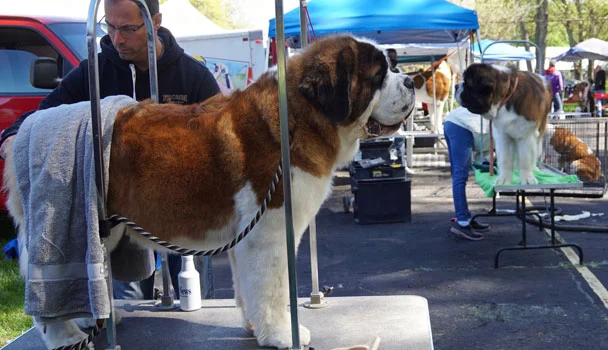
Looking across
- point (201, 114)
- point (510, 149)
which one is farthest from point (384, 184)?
point (201, 114)

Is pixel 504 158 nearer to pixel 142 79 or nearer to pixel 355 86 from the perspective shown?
pixel 142 79

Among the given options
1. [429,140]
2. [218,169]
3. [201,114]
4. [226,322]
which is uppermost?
[201,114]

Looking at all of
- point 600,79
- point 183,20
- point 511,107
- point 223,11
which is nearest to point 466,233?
point 511,107

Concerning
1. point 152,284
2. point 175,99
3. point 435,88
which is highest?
point 175,99

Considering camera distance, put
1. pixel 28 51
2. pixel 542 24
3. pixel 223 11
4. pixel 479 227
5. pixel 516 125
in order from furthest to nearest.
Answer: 1. pixel 223 11
2. pixel 542 24
3. pixel 479 227
4. pixel 28 51
5. pixel 516 125

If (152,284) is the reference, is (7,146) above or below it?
above

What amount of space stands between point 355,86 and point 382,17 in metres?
7.55

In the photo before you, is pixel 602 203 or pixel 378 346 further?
pixel 602 203

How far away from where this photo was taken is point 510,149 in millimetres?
6832

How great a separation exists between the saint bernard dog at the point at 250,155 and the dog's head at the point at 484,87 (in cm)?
406

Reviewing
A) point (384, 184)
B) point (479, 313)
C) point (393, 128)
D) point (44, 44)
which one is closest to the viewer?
point (393, 128)

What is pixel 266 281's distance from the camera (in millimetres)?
2764

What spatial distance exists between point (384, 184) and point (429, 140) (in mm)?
8441

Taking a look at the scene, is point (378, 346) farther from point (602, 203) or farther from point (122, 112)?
point (602, 203)
